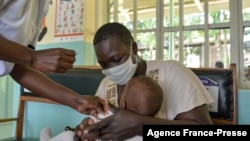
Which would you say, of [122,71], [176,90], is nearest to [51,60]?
[122,71]

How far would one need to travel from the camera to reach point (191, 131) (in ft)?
3.11

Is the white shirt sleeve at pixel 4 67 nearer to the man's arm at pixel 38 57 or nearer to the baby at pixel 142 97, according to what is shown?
the man's arm at pixel 38 57

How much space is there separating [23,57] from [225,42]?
1.73m

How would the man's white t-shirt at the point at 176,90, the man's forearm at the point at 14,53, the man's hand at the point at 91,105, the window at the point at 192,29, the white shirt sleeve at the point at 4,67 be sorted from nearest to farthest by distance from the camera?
the man's forearm at the point at 14,53 → the white shirt sleeve at the point at 4,67 → the man's hand at the point at 91,105 → the man's white t-shirt at the point at 176,90 → the window at the point at 192,29

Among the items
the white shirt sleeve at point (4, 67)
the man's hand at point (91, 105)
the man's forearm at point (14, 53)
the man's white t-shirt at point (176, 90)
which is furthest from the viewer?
the man's white t-shirt at point (176, 90)

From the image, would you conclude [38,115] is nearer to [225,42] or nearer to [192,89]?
[192,89]

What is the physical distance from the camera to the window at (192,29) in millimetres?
1988

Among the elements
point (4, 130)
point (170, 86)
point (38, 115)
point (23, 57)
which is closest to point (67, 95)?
point (23, 57)

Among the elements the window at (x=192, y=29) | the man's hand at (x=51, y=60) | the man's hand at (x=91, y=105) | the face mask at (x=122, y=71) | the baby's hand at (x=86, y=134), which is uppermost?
the window at (x=192, y=29)

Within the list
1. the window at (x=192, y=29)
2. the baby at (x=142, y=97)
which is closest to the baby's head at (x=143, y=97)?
the baby at (x=142, y=97)

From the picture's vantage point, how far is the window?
6.52 ft

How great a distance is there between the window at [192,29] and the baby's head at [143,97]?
1.18 m

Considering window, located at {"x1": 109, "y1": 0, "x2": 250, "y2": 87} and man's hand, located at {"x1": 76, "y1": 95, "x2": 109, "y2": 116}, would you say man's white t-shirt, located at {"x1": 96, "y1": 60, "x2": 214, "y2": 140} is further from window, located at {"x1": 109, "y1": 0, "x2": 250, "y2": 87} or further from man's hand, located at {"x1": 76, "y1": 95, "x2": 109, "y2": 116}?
window, located at {"x1": 109, "y1": 0, "x2": 250, "y2": 87}

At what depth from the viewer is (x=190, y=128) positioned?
96 centimetres
